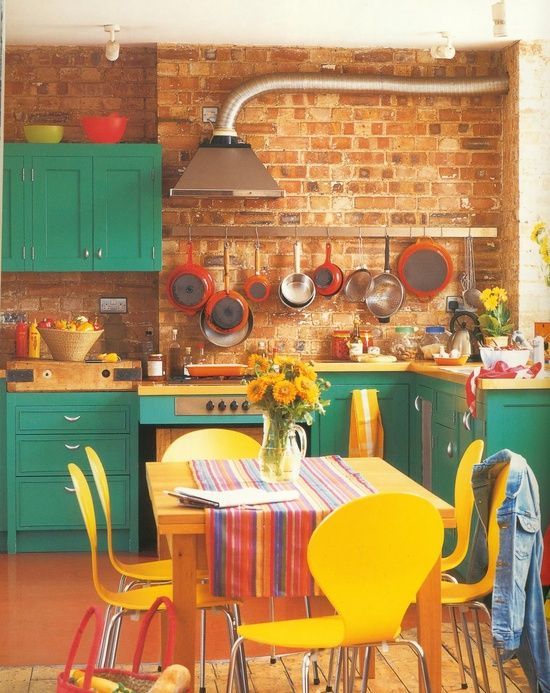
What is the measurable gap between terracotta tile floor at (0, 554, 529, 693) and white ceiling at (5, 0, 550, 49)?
294 cm

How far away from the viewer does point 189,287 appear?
20.2ft

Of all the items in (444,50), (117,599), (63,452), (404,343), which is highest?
(444,50)

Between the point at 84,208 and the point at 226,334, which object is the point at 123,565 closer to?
the point at 226,334

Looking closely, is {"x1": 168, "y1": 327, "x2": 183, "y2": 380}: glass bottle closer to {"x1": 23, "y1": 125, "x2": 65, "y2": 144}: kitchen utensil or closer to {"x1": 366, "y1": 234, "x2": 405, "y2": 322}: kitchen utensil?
{"x1": 366, "y1": 234, "x2": 405, "y2": 322}: kitchen utensil

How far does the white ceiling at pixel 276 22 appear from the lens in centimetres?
544

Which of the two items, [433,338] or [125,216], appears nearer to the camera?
[125,216]

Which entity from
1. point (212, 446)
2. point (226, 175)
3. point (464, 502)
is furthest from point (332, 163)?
point (464, 502)

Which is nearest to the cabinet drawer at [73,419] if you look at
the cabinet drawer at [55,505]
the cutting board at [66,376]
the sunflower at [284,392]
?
the cutting board at [66,376]

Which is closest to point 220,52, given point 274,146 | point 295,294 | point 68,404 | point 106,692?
point 274,146

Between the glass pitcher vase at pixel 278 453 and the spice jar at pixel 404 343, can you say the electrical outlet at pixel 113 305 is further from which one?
the glass pitcher vase at pixel 278 453

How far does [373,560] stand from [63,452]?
3.51 m

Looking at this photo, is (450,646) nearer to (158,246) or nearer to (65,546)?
(65,546)

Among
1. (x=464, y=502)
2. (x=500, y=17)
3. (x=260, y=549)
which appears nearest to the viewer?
(x=260, y=549)

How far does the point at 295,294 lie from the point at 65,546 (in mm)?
1979
